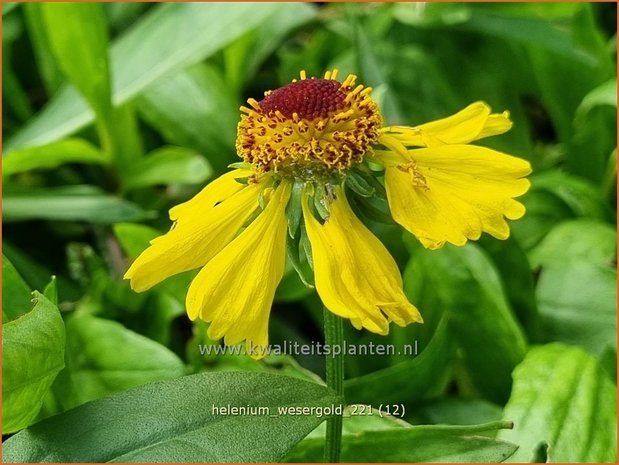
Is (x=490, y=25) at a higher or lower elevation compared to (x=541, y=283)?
higher

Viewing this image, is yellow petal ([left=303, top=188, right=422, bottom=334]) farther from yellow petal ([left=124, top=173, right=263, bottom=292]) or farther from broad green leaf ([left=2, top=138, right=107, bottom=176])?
broad green leaf ([left=2, top=138, right=107, bottom=176])

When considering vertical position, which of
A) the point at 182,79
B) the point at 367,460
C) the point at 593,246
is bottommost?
the point at 367,460

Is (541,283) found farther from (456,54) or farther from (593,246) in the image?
(456,54)

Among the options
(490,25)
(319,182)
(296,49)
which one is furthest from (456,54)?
(319,182)

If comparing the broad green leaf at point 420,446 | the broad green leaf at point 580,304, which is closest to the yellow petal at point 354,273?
the broad green leaf at point 420,446

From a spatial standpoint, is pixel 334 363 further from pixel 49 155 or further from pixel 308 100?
Answer: pixel 49 155

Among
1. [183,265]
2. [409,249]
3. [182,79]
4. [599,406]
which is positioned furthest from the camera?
[182,79]

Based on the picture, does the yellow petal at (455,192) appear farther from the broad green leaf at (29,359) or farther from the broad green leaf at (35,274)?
the broad green leaf at (35,274)

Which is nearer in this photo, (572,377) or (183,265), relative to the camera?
(183,265)
